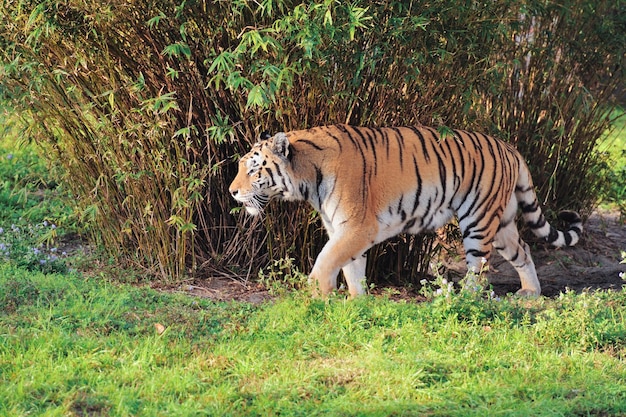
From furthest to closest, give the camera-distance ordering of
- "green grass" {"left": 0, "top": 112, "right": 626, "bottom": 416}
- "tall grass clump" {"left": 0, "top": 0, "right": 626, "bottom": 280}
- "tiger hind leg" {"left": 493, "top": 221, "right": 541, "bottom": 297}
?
"tiger hind leg" {"left": 493, "top": 221, "right": 541, "bottom": 297}, "tall grass clump" {"left": 0, "top": 0, "right": 626, "bottom": 280}, "green grass" {"left": 0, "top": 112, "right": 626, "bottom": 416}

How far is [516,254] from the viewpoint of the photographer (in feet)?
20.4

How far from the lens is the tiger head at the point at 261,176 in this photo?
17.4ft

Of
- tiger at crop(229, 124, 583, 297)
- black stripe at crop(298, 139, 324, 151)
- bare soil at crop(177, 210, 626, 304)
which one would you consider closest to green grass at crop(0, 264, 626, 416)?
tiger at crop(229, 124, 583, 297)

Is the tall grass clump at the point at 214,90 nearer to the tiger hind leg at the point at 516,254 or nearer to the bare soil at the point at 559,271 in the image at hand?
the bare soil at the point at 559,271

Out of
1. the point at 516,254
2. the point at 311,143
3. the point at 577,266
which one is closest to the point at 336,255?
the point at 311,143

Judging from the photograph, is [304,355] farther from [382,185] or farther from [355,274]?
[382,185]

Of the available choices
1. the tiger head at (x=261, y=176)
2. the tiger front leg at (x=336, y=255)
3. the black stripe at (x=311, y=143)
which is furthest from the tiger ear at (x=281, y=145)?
the tiger front leg at (x=336, y=255)

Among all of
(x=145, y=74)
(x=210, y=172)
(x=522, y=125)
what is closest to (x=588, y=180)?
(x=522, y=125)

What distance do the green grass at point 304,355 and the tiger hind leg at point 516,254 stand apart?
110 centimetres

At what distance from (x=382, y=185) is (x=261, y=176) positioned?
0.73 meters

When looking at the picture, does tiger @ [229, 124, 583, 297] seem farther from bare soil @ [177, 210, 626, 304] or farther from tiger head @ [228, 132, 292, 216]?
bare soil @ [177, 210, 626, 304]

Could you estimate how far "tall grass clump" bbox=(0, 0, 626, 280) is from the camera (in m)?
5.11

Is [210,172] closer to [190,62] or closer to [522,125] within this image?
[190,62]

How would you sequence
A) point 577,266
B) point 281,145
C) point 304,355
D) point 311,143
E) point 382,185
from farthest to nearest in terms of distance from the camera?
point 577,266 < point 382,185 < point 311,143 < point 281,145 < point 304,355
